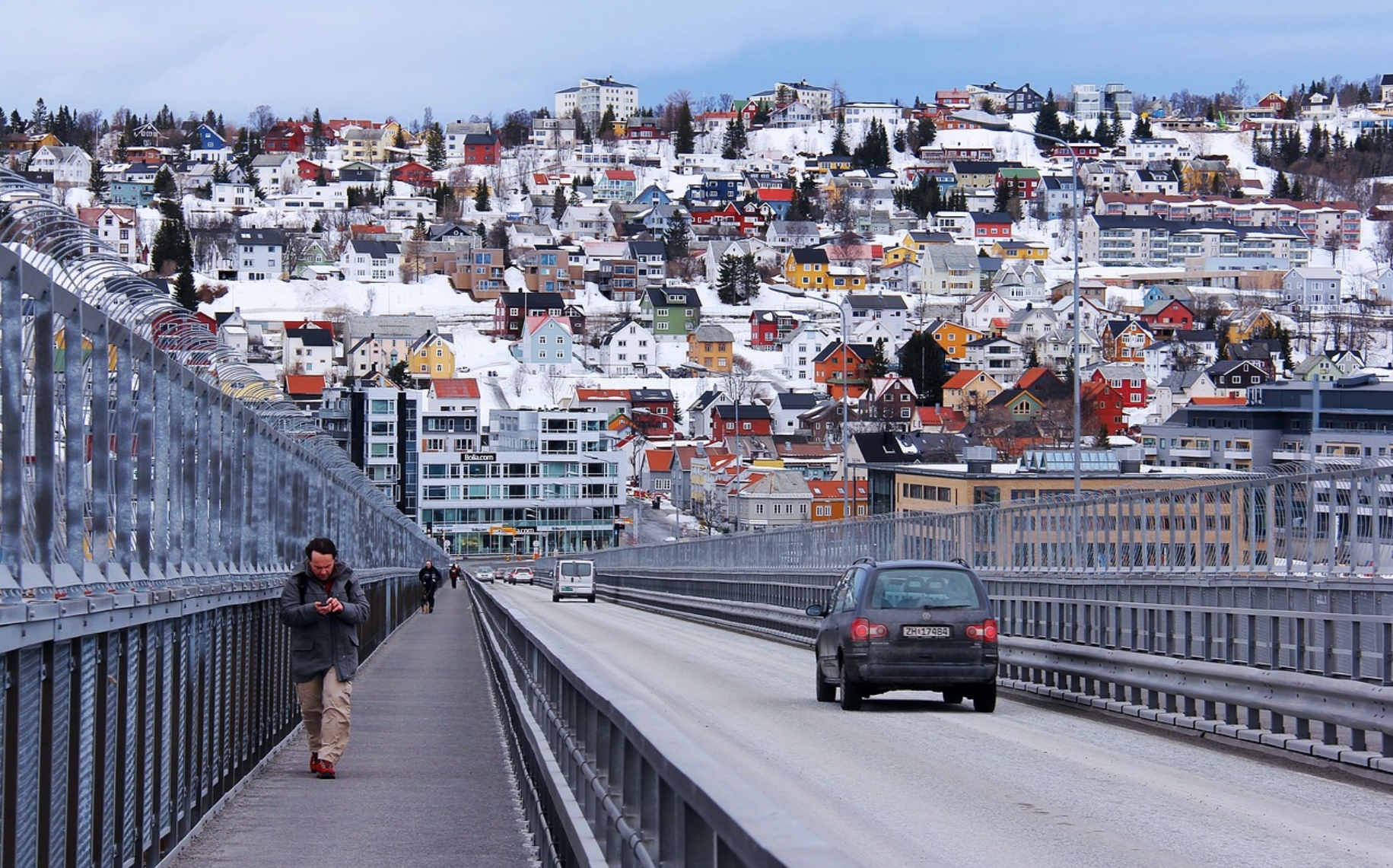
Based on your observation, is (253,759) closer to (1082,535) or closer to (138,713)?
(138,713)

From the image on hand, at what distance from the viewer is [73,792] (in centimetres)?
847

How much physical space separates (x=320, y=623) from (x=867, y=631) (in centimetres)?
725

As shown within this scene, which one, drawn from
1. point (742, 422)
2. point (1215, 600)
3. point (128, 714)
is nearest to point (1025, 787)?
point (128, 714)

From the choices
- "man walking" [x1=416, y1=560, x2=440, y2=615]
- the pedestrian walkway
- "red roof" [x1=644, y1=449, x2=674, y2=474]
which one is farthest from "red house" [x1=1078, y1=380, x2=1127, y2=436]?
the pedestrian walkway

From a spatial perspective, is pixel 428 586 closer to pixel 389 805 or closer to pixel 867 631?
pixel 867 631

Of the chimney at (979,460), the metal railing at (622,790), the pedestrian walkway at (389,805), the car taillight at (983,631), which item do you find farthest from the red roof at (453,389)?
the metal railing at (622,790)

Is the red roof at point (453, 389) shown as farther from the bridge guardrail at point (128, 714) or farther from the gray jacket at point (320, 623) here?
the gray jacket at point (320, 623)

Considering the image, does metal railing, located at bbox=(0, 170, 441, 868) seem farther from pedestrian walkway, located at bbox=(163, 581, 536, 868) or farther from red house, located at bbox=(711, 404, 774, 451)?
red house, located at bbox=(711, 404, 774, 451)

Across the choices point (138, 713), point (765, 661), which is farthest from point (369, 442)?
point (138, 713)

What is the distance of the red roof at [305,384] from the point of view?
182 metres

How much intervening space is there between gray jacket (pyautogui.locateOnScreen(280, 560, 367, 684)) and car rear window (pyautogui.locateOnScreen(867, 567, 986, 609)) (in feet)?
23.8

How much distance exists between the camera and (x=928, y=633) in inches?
765

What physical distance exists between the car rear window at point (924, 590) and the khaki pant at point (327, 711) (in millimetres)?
7145

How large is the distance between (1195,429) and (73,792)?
88.9 meters
